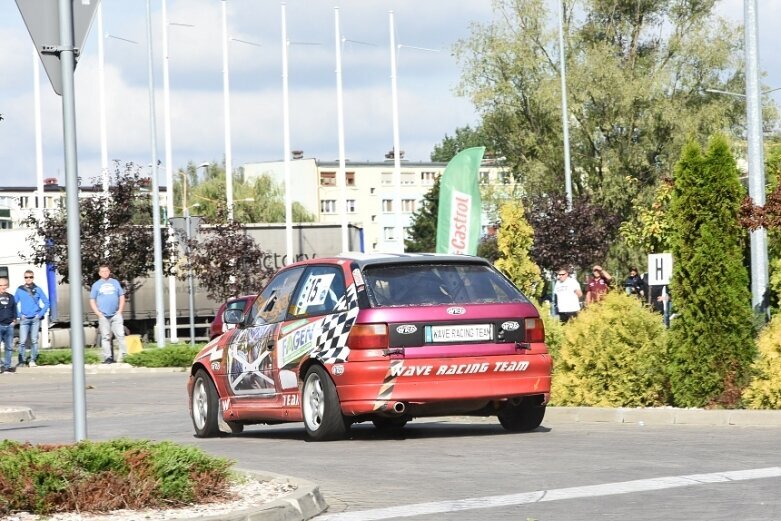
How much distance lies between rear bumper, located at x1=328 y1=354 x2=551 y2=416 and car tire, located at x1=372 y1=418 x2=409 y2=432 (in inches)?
47.1

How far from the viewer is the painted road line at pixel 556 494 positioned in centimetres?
832

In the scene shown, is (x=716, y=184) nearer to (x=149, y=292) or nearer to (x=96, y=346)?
(x=96, y=346)

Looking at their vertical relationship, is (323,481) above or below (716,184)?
below

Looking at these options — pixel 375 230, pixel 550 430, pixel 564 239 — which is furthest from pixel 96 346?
pixel 375 230

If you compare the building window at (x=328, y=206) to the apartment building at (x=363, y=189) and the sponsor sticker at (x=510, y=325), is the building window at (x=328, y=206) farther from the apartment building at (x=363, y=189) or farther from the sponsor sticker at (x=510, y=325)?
the sponsor sticker at (x=510, y=325)

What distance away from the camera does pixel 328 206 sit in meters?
152

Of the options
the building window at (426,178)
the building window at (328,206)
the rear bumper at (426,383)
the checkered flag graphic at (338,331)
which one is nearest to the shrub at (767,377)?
the rear bumper at (426,383)

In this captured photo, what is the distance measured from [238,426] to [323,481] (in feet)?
17.3

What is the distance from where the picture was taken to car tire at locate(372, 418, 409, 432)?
1394cm

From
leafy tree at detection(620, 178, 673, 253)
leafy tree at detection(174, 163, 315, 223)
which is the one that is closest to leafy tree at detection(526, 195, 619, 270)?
leafy tree at detection(620, 178, 673, 253)

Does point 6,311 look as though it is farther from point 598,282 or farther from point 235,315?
point 235,315

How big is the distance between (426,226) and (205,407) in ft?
356

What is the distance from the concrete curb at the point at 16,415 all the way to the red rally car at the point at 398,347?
6382mm

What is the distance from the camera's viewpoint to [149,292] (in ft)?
184
